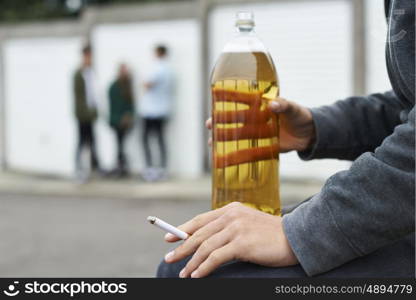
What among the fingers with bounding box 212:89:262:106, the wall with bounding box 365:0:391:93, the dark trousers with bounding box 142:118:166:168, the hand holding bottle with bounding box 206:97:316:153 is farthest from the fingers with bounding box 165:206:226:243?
the dark trousers with bounding box 142:118:166:168

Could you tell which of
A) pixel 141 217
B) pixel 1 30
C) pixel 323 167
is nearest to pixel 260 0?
pixel 323 167

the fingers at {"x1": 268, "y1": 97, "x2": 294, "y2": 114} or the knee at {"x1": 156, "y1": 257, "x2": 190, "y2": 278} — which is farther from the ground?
the fingers at {"x1": 268, "y1": 97, "x2": 294, "y2": 114}

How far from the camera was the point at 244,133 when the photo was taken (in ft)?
5.07

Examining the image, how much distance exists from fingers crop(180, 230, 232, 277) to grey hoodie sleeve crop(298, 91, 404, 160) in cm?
59

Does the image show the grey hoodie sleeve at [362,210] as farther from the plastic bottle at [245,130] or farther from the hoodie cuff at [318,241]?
the plastic bottle at [245,130]

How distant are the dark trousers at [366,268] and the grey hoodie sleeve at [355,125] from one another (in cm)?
49

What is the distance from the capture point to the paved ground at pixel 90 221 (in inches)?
227

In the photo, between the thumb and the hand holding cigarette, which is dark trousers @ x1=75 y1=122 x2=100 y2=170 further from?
the hand holding cigarette

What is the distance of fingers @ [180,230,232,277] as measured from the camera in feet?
4.34

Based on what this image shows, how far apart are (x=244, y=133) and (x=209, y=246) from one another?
31 cm

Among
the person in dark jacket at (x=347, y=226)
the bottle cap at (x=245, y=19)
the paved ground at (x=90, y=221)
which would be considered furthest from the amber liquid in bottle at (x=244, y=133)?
the paved ground at (x=90, y=221)

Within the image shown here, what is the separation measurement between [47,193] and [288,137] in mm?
8888

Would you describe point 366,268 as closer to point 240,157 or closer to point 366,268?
point 366,268

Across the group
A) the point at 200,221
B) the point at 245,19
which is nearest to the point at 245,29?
the point at 245,19
